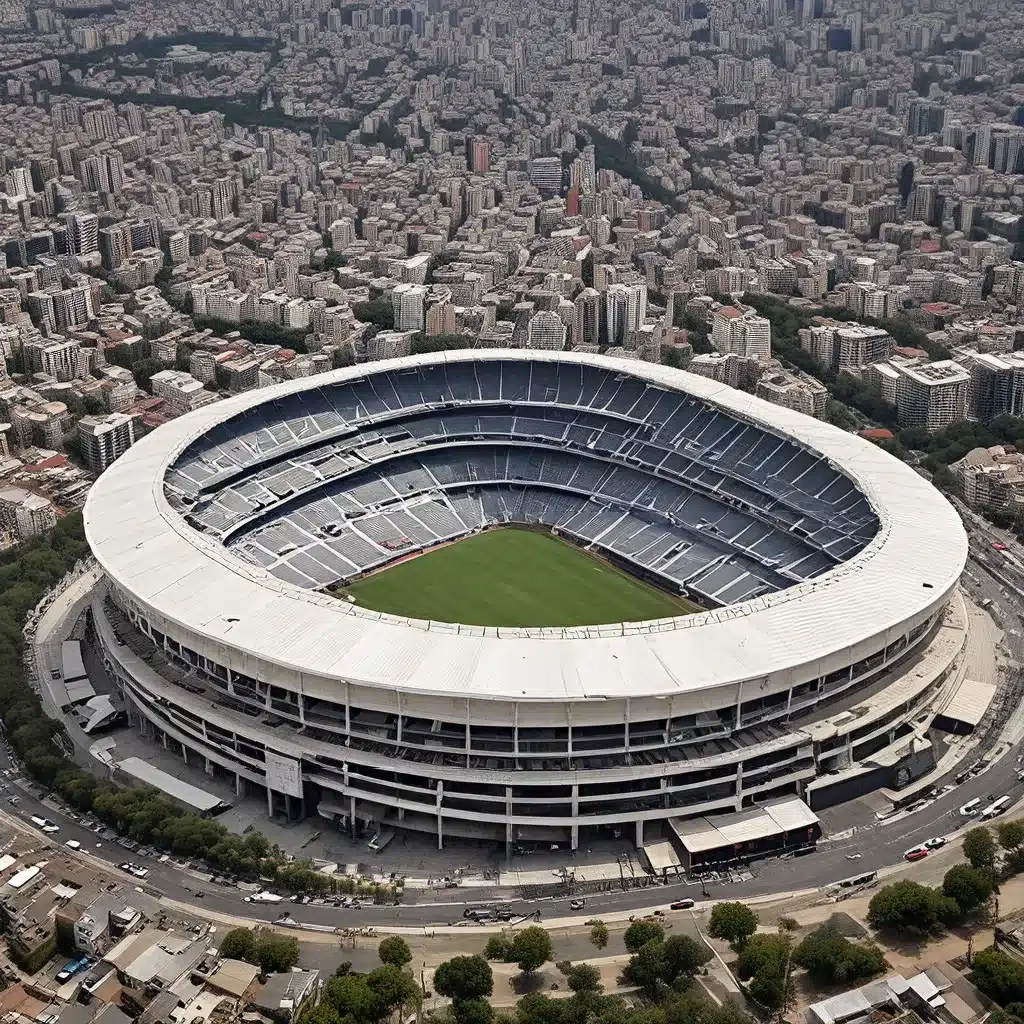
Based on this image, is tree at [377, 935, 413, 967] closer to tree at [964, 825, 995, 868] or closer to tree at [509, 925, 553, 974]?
tree at [509, 925, 553, 974]

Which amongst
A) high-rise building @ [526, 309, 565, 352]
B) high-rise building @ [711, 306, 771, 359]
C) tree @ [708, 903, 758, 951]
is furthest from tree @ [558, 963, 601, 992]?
high-rise building @ [711, 306, 771, 359]

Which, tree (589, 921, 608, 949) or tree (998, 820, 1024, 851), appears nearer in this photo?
tree (589, 921, 608, 949)

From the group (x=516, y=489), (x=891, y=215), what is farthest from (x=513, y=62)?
(x=516, y=489)

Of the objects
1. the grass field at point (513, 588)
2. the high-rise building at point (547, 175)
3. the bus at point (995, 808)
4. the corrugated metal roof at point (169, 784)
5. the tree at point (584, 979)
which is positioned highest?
the high-rise building at point (547, 175)

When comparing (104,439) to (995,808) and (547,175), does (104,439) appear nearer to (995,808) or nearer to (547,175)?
(995,808)

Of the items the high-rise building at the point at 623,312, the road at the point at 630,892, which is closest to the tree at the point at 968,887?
the road at the point at 630,892

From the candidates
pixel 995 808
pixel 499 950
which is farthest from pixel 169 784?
pixel 995 808

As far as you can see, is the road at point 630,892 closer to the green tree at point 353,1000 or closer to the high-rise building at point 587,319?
the green tree at point 353,1000
